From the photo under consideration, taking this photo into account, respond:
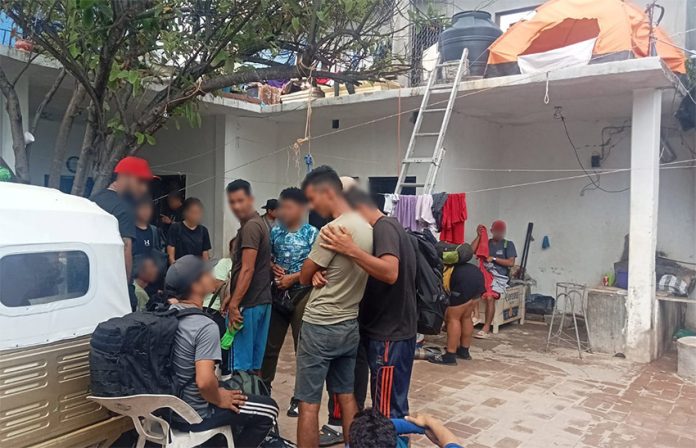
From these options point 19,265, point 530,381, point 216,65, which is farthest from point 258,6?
point 530,381

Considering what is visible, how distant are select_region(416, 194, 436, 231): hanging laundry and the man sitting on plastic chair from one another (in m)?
4.16

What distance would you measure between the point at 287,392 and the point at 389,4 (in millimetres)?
3961

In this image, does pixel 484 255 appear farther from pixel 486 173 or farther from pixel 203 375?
pixel 203 375

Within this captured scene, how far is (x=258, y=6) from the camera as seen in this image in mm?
4633

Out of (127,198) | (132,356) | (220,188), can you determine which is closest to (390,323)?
(132,356)

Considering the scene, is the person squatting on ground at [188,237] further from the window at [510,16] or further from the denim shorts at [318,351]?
the window at [510,16]

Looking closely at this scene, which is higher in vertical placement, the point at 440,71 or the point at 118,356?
the point at 440,71

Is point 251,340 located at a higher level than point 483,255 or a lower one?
lower

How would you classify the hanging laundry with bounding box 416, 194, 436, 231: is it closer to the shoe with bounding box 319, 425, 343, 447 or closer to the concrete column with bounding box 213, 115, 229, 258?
the shoe with bounding box 319, 425, 343, 447

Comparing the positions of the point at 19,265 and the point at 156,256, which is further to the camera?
the point at 156,256

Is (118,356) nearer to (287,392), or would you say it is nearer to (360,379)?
(360,379)

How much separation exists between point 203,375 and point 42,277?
3.22 ft

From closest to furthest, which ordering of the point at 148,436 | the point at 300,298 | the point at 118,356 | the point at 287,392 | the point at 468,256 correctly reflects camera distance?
1. the point at 118,356
2. the point at 148,436
3. the point at 300,298
4. the point at 287,392
5. the point at 468,256

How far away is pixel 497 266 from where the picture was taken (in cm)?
805
